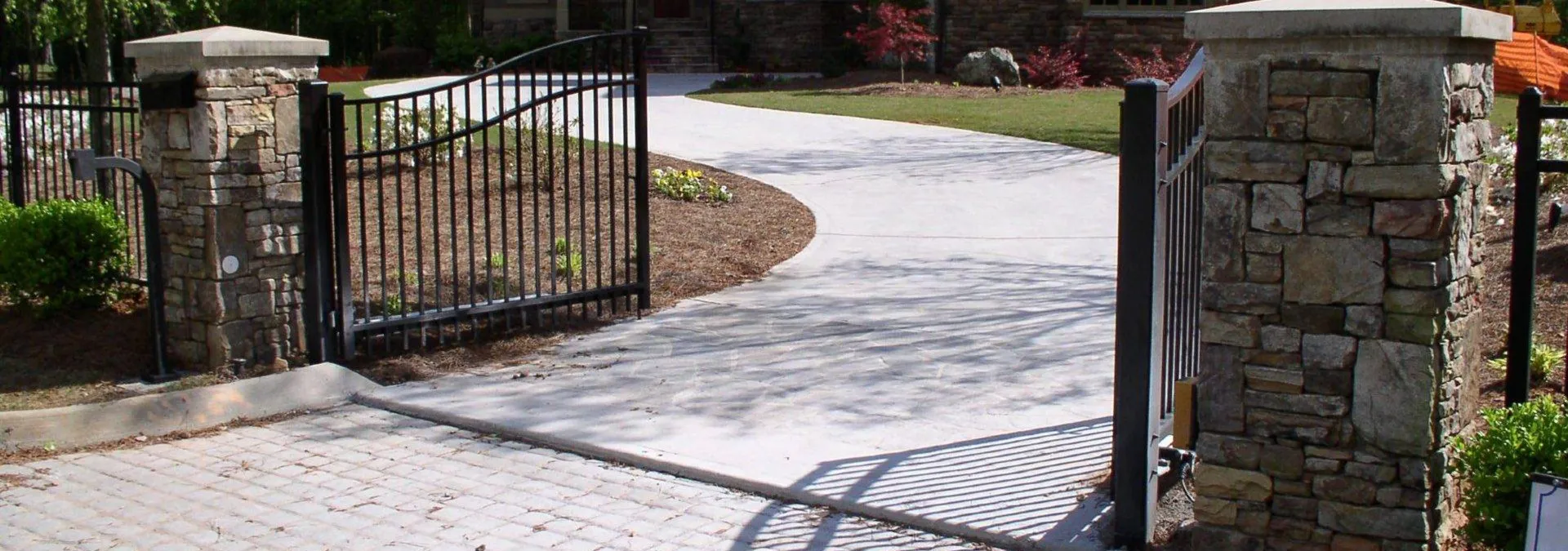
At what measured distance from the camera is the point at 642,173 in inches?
324

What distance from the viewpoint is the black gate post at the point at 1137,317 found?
452 cm

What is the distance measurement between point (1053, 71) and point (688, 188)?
12326 mm

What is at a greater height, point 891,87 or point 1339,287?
point 891,87

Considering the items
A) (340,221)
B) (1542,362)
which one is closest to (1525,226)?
(1542,362)

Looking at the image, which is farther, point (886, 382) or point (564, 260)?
point (564, 260)

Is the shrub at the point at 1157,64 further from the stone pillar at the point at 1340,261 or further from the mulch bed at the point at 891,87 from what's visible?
the stone pillar at the point at 1340,261

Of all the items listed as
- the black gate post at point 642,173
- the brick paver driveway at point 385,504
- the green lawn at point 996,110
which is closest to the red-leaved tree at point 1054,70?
the green lawn at point 996,110

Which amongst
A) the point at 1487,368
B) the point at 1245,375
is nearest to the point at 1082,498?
the point at 1245,375

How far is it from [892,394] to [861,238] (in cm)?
434

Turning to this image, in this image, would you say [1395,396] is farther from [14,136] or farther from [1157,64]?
[1157,64]

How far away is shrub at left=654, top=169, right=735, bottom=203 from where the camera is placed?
1214cm

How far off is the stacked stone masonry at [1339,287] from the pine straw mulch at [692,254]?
416cm

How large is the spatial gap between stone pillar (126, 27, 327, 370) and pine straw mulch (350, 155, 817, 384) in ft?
1.86

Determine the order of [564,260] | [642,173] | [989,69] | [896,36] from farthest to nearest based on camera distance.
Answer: [896,36]
[989,69]
[564,260]
[642,173]
